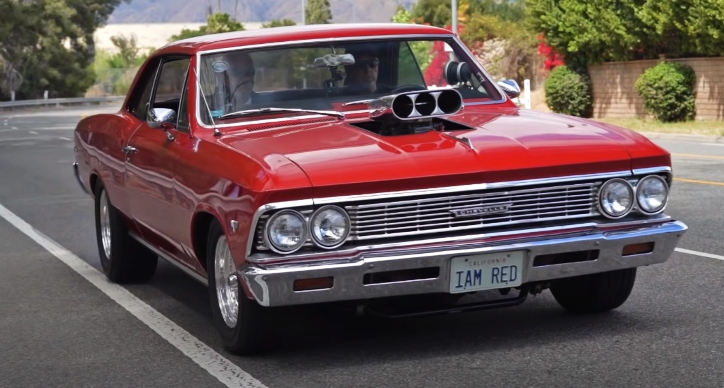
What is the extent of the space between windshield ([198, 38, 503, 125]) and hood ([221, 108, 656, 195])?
51cm

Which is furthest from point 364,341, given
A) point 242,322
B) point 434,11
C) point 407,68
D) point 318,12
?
point 318,12

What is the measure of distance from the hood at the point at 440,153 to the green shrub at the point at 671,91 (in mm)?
24969

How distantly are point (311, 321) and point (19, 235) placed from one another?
5.61 metres

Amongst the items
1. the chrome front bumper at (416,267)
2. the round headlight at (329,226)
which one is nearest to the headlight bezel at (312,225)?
the round headlight at (329,226)

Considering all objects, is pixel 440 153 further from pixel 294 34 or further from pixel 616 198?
pixel 294 34

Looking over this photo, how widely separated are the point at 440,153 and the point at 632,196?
1.02 m

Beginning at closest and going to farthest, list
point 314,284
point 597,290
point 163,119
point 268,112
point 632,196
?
point 314,284 → point 632,196 → point 597,290 → point 268,112 → point 163,119

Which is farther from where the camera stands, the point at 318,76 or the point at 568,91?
the point at 568,91

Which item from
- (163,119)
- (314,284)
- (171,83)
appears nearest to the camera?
(314,284)

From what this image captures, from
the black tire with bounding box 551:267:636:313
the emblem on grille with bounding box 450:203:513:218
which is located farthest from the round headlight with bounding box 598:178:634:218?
the black tire with bounding box 551:267:636:313

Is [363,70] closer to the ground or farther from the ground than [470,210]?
farther from the ground

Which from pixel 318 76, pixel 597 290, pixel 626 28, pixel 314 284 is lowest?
pixel 626 28

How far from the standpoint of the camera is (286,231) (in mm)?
5977

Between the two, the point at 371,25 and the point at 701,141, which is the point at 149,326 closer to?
the point at 371,25
